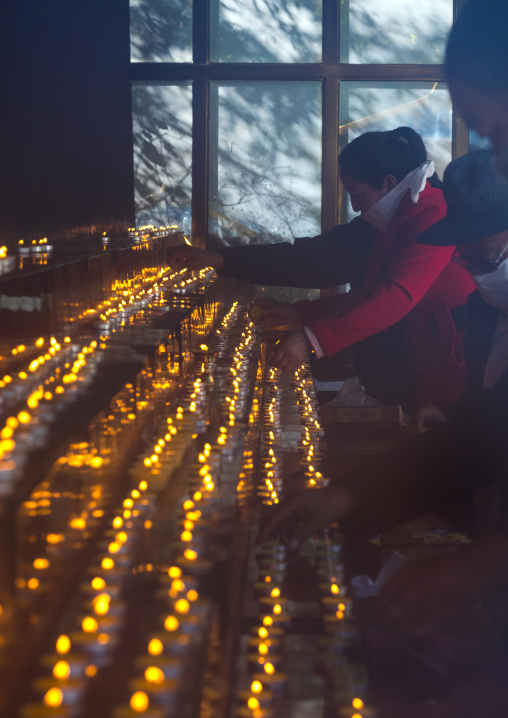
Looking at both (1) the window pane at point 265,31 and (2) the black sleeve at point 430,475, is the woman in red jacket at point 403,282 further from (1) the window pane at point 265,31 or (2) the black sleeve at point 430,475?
(1) the window pane at point 265,31

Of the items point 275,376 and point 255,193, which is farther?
point 255,193

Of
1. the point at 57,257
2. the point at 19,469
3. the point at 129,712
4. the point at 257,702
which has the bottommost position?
the point at 257,702

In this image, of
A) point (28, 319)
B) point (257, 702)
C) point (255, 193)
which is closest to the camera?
point (257, 702)

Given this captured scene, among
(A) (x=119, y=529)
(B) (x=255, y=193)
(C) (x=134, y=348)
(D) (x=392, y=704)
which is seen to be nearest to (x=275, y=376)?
(C) (x=134, y=348)

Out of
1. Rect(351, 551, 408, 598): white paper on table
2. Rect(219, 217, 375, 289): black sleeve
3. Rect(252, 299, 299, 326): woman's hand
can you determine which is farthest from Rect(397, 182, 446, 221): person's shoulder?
Rect(351, 551, 408, 598): white paper on table

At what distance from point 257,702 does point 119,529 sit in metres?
0.25

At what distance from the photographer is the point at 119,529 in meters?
0.92

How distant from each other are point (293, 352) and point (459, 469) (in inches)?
35.8

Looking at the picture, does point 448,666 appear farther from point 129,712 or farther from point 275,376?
point 275,376

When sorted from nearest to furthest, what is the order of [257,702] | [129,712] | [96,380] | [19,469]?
[129,712], [19,469], [257,702], [96,380]

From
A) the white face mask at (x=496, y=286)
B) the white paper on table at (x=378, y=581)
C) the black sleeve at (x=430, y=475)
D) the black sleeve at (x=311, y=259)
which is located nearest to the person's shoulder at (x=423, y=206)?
the black sleeve at (x=311, y=259)

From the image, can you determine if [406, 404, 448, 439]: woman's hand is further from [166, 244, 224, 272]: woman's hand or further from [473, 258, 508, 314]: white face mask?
[166, 244, 224, 272]: woman's hand

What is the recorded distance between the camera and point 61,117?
286cm

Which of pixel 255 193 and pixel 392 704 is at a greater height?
pixel 255 193
